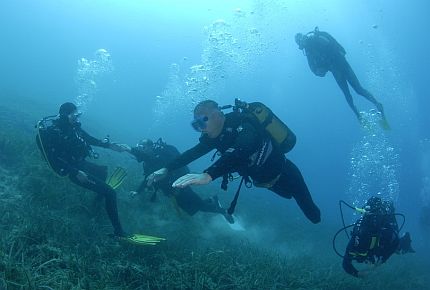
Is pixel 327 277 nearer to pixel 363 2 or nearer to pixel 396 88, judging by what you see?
pixel 363 2

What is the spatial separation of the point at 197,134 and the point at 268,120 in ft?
256

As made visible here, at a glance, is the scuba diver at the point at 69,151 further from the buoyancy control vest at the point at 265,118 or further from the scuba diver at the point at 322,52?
the scuba diver at the point at 322,52

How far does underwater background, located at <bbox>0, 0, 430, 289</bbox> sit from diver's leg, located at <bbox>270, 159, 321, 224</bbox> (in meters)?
1.53

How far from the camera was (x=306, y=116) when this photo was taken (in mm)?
145250

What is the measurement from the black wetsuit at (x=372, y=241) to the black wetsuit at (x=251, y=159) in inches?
30.1

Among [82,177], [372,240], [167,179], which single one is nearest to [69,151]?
[82,177]

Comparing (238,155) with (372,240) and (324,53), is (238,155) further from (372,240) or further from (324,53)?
(324,53)

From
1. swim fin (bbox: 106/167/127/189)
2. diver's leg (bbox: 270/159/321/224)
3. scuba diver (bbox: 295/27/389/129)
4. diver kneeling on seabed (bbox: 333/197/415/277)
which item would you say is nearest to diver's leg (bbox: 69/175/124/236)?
swim fin (bbox: 106/167/127/189)

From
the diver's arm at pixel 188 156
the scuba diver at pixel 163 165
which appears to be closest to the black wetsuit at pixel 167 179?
the scuba diver at pixel 163 165

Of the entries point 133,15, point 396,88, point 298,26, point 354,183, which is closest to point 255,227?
point 354,183

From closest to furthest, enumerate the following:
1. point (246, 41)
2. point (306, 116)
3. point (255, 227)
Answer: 1. point (255, 227)
2. point (246, 41)
3. point (306, 116)

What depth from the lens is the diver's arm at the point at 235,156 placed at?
15.2 feet

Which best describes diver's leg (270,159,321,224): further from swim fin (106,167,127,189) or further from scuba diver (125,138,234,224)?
swim fin (106,167,127,189)

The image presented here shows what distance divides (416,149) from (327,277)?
13775 centimetres
